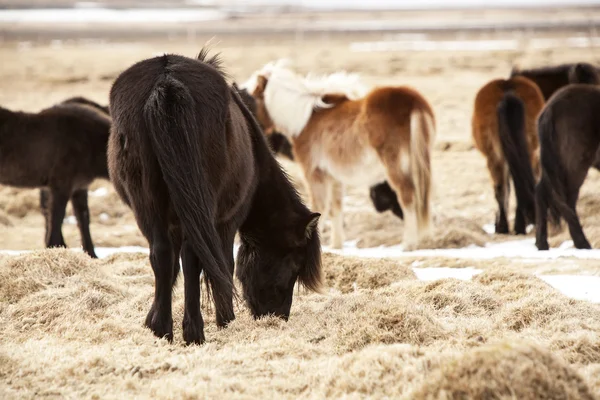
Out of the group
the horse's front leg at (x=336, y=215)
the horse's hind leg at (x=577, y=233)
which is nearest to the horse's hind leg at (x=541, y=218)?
the horse's hind leg at (x=577, y=233)

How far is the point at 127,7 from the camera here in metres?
108

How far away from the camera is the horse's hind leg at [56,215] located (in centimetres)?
848

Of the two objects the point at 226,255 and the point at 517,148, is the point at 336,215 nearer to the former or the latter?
the point at 517,148

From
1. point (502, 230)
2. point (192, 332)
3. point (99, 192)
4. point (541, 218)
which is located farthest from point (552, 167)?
point (99, 192)

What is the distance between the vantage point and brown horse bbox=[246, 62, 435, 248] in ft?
30.6

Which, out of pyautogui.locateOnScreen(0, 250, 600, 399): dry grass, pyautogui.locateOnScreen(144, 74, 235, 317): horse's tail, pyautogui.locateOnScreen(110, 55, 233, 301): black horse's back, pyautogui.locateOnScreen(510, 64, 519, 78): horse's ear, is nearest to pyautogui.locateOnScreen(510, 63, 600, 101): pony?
pyautogui.locateOnScreen(510, 64, 519, 78): horse's ear

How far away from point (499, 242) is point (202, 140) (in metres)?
5.72

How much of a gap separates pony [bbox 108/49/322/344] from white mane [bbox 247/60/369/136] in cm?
546

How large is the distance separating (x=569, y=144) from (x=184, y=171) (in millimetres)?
5201

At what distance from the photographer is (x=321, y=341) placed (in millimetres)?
4496

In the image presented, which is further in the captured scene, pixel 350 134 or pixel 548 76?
pixel 548 76

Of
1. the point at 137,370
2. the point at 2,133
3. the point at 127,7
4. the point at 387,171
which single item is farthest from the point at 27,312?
the point at 127,7

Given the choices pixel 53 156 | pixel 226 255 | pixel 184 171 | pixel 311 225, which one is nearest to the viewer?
pixel 184 171

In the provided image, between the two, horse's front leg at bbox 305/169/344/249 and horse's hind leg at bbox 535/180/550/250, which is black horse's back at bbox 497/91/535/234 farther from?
horse's front leg at bbox 305/169/344/249
